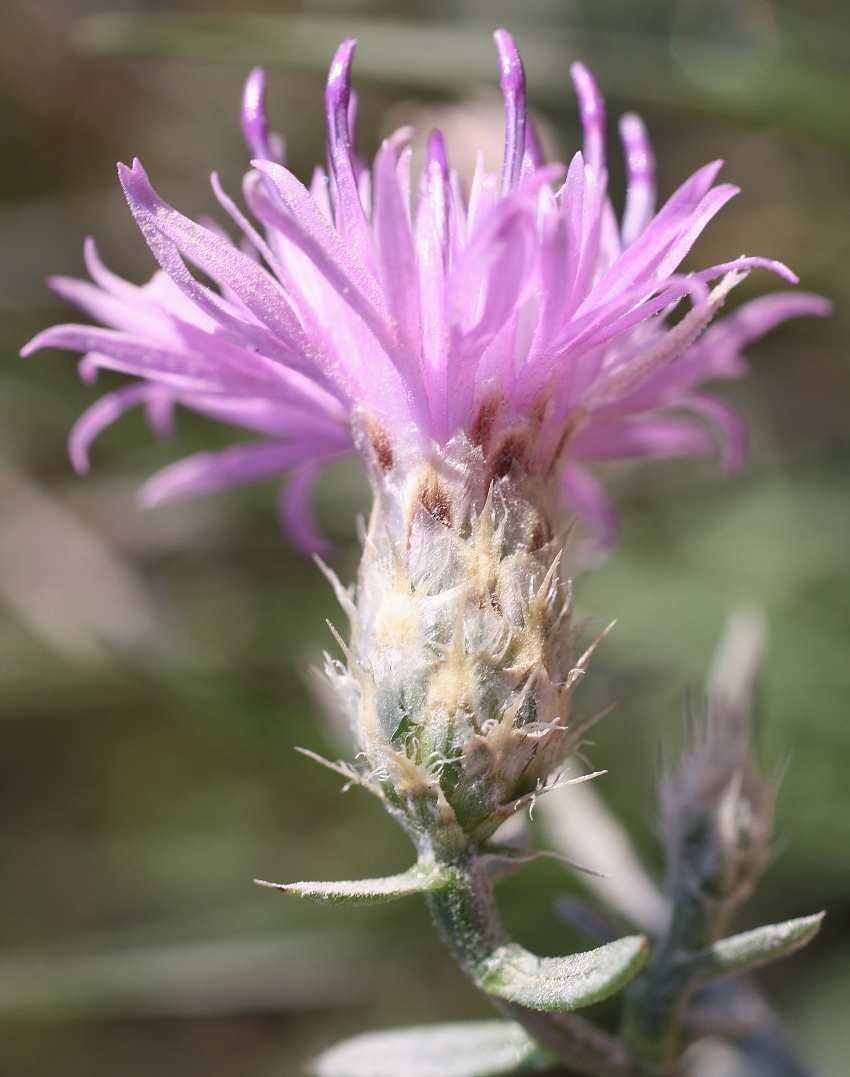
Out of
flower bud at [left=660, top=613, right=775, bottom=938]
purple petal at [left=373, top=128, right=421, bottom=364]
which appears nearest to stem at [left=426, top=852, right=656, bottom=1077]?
flower bud at [left=660, top=613, right=775, bottom=938]

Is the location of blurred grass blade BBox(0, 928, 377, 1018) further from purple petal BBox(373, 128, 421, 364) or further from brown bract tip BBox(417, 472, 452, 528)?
purple petal BBox(373, 128, 421, 364)

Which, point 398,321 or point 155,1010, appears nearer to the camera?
point 398,321

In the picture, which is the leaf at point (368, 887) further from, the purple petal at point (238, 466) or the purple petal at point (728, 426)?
the purple petal at point (728, 426)

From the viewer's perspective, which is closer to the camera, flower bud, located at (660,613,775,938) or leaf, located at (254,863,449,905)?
leaf, located at (254,863,449,905)

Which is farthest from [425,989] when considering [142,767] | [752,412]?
[752,412]

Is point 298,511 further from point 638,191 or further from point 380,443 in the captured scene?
point 638,191

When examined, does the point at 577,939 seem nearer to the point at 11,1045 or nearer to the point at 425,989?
the point at 425,989
